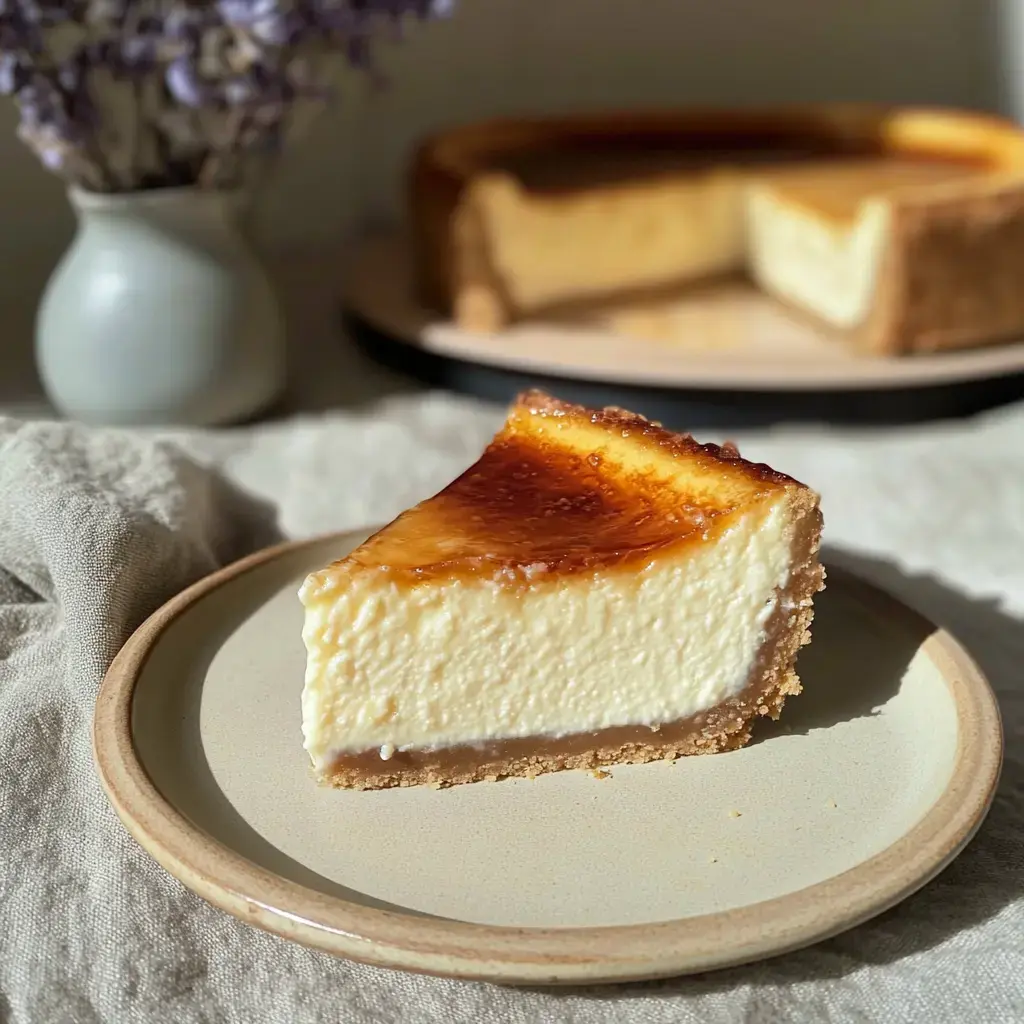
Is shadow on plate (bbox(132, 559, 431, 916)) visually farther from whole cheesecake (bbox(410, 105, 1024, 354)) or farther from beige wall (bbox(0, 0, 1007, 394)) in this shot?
beige wall (bbox(0, 0, 1007, 394))

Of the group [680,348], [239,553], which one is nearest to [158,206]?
[239,553]

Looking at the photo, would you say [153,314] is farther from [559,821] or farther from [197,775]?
[559,821]

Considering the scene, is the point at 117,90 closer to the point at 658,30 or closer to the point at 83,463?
the point at 83,463

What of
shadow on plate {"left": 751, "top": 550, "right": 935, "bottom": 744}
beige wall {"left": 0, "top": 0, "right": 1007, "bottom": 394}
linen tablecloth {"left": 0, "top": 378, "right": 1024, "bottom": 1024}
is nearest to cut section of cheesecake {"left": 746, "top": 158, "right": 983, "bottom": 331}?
linen tablecloth {"left": 0, "top": 378, "right": 1024, "bottom": 1024}

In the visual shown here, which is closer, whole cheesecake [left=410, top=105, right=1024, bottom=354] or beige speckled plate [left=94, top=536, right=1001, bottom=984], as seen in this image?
beige speckled plate [left=94, top=536, right=1001, bottom=984]

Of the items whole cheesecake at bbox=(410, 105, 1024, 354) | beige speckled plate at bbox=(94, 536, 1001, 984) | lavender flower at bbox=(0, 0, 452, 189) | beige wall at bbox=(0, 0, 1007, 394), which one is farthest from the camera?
beige wall at bbox=(0, 0, 1007, 394)

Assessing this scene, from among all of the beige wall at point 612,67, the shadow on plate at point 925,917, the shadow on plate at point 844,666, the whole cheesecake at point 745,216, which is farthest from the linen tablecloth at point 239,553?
the beige wall at point 612,67

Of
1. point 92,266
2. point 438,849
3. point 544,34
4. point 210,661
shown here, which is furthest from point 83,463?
point 544,34

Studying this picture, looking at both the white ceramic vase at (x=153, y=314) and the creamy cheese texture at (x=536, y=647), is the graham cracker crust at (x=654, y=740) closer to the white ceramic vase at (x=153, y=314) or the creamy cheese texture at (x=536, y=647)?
the creamy cheese texture at (x=536, y=647)
